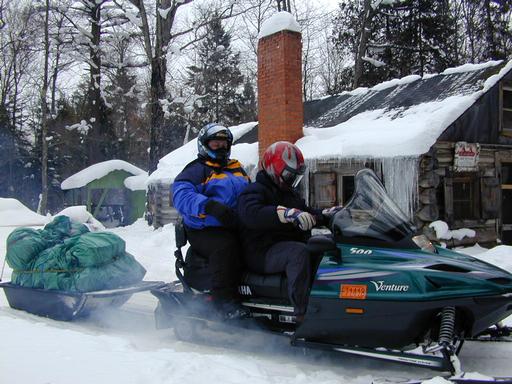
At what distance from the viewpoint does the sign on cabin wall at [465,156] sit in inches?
398

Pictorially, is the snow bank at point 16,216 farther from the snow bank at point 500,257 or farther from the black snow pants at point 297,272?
the black snow pants at point 297,272

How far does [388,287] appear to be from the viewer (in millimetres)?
3182

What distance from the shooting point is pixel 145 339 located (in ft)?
14.4

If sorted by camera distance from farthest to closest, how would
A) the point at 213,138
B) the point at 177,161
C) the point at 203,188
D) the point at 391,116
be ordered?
the point at 177,161
the point at 391,116
the point at 213,138
the point at 203,188

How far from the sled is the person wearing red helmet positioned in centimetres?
138

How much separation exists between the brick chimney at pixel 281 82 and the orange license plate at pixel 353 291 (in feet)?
28.8

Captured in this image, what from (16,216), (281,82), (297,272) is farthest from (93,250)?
(16,216)

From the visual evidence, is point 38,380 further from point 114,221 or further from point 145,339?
point 114,221

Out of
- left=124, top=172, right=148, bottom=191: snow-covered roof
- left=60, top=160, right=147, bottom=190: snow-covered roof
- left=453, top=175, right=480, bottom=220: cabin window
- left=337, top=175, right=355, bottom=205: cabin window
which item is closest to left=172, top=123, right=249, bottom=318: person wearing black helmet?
left=337, top=175, right=355, bottom=205: cabin window

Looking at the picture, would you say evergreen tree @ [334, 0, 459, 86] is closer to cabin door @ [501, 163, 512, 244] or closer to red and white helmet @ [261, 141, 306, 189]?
cabin door @ [501, 163, 512, 244]

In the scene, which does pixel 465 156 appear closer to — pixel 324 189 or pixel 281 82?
pixel 324 189

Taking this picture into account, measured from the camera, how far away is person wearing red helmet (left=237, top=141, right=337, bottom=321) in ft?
11.5

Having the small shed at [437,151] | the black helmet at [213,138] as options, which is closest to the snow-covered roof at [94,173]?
the small shed at [437,151]

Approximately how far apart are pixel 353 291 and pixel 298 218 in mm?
582
